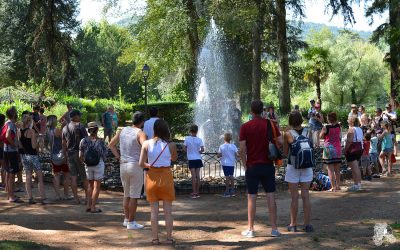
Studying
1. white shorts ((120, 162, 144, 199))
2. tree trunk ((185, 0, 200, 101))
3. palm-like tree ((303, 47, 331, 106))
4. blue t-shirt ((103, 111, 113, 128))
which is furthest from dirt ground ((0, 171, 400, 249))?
palm-like tree ((303, 47, 331, 106))

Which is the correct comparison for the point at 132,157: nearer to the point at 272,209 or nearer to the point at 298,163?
the point at 272,209

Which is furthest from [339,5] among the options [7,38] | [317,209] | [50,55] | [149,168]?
[7,38]

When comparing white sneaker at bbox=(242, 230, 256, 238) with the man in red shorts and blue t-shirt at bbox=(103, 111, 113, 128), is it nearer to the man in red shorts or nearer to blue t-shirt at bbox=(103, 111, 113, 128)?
the man in red shorts

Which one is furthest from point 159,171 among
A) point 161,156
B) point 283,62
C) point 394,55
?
point 283,62

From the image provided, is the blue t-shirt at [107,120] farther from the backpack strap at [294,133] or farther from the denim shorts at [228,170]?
the backpack strap at [294,133]

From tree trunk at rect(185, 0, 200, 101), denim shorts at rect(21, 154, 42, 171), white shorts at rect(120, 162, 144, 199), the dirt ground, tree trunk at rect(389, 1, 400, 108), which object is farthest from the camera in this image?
tree trunk at rect(185, 0, 200, 101)

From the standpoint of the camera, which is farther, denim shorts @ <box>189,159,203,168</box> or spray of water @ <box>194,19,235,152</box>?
spray of water @ <box>194,19,235,152</box>

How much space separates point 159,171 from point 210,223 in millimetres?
2020

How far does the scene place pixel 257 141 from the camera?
735 centimetres

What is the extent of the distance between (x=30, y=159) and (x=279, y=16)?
20.3 m

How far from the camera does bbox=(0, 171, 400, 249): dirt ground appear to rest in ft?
23.6

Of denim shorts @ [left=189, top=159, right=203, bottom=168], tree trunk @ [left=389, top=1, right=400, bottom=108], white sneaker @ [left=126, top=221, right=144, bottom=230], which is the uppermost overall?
tree trunk @ [left=389, top=1, right=400, bottom=108]

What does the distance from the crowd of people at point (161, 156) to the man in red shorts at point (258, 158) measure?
0.01m

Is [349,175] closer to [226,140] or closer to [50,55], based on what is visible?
[226,140]
